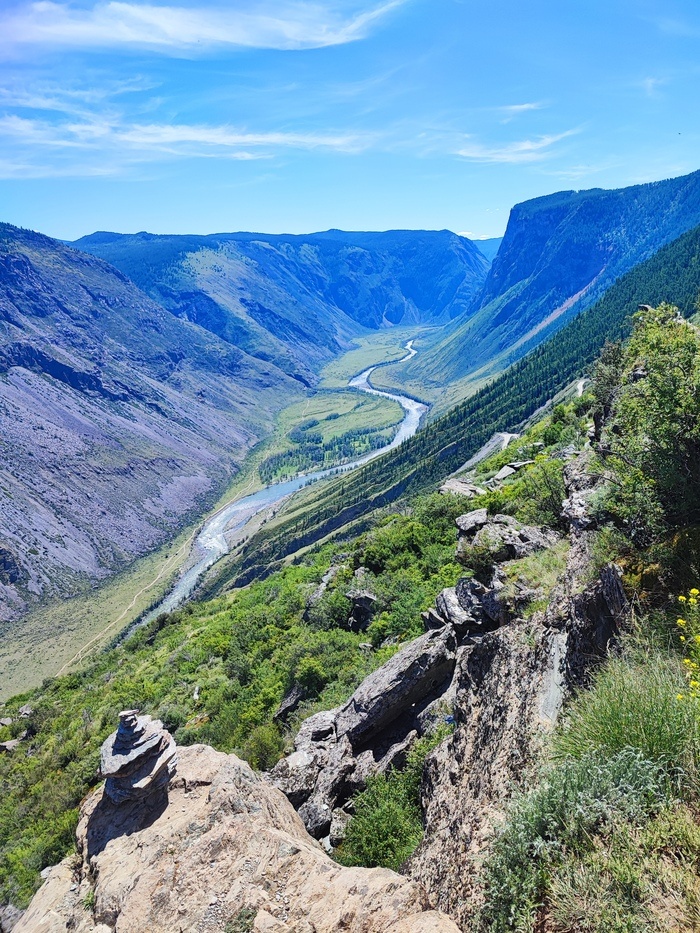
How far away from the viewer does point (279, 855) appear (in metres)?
12.0

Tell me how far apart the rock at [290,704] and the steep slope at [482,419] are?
103229mm

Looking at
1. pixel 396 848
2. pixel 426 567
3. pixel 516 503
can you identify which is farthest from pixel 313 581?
pixel 396 848

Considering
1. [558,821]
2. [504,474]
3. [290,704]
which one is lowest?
[290,704]

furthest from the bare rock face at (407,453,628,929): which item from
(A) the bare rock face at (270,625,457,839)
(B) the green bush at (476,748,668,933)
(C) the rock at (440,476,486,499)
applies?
(C) the rock at (440,476,486,499)

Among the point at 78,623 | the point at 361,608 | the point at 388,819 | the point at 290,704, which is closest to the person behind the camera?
the point at 388,819

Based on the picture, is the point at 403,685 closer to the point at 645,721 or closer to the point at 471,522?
the point at 471,522

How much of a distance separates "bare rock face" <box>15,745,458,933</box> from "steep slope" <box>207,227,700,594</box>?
120 meters

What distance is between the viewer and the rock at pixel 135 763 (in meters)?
15.4

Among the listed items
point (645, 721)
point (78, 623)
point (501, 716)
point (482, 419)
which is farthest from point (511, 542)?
point (78, 623)

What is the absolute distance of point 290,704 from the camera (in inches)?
1236

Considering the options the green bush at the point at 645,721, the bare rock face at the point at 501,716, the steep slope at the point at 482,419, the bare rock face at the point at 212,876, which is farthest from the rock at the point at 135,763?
the steep slope at the point at 482,419

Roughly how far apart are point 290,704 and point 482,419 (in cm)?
14718

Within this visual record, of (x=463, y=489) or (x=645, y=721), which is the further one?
(x=463, y=489)

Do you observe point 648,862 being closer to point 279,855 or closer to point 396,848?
point 279,855
